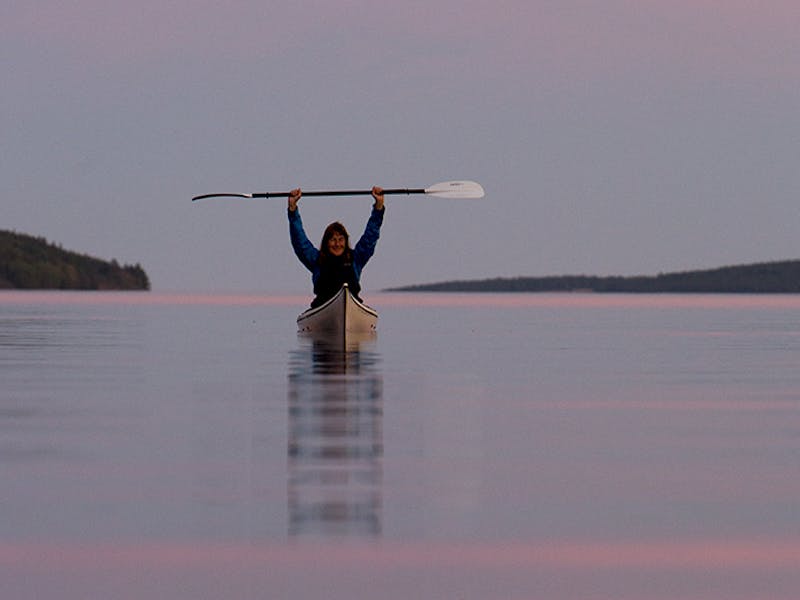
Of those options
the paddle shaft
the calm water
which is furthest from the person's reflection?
the paddle shaft

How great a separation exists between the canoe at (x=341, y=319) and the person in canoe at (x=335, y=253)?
269 millimetres

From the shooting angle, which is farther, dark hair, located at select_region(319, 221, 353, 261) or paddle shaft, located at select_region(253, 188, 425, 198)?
paddle shaft, located at select_region(253, 188, 425, 198)

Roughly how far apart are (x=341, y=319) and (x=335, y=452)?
18234 mm

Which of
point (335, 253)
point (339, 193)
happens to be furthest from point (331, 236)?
point (339, 193)

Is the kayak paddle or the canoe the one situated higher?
the kayak paddle

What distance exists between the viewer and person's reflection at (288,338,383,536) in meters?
8.42

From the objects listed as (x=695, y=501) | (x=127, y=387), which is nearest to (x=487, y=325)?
(x=127, y=387)

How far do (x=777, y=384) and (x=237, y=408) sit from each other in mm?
6859

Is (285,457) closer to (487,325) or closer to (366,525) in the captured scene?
(366,525)

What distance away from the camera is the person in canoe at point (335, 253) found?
28312 mm

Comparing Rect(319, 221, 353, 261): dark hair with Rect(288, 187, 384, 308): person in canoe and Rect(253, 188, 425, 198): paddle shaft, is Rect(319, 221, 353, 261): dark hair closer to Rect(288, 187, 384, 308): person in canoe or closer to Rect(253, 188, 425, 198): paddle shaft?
Rect(288, 187, 384, 308): person in canoe

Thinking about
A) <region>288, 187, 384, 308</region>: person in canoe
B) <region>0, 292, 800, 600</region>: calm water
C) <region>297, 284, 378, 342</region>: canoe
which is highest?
<region>288, 187, 384, 308</region>: person in canoe

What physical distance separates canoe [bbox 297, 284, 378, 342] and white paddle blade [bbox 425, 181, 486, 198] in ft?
18.8

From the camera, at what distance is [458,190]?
35.9 m
